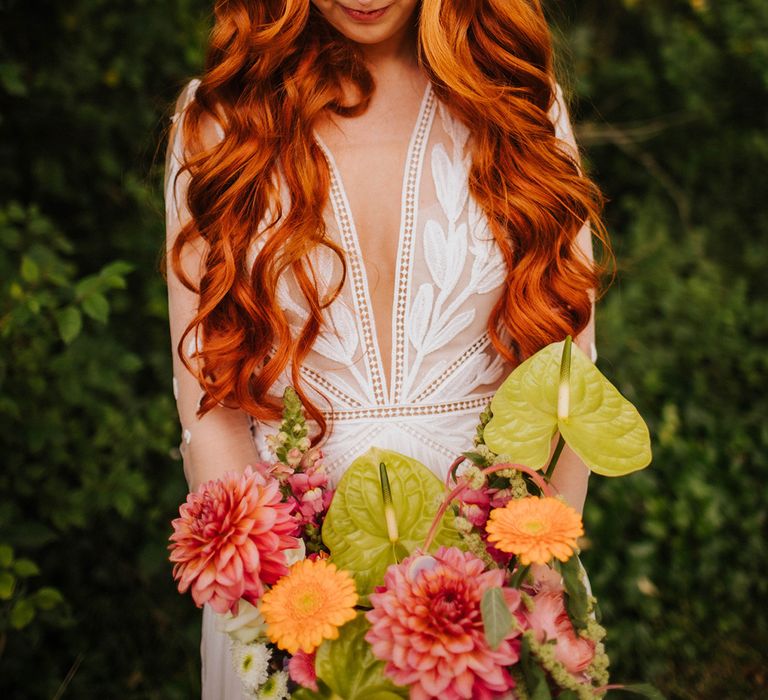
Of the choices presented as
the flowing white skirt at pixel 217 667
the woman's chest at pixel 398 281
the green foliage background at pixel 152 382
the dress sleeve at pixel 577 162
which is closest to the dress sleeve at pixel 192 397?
the woman's chest at pixel 398 281

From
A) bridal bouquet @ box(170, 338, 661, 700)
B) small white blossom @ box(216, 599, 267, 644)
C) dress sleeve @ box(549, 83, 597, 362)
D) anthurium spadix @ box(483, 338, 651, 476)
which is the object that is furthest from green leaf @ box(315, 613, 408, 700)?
dress sleeve @ box(549, 83, 597, 362)

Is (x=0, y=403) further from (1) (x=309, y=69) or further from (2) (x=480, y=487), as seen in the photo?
(2) (x=480, y=487)

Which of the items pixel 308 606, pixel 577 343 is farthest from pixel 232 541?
pixel 577 343

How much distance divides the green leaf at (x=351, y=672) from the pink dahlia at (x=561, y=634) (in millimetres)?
147

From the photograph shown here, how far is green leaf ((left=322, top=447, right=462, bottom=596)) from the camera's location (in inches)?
35.1

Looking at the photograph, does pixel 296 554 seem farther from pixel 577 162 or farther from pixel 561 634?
pixel 577 162

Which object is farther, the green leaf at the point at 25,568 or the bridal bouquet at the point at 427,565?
the green leaf at the point at 25,568

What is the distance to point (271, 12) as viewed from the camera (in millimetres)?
1432

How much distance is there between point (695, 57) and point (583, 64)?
0.47 m

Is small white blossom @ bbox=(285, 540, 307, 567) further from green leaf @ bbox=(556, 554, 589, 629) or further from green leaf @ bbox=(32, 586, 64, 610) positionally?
green leaf @ bbox=(32, 586, 64, 610)

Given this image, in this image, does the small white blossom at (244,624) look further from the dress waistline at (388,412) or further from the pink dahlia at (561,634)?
the dress waistline at (388,412)

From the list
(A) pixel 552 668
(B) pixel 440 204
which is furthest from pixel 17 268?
(A) pixel 552 668

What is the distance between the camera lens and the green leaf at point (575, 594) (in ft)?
2.50

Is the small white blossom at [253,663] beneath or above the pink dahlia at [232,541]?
beneath
